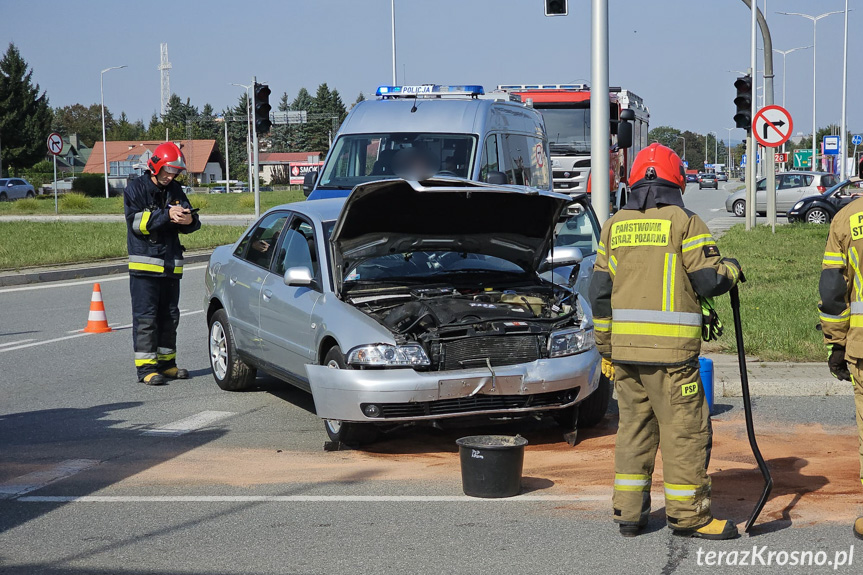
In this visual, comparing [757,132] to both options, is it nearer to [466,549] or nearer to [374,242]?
[374,242]

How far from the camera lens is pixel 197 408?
8.54 m

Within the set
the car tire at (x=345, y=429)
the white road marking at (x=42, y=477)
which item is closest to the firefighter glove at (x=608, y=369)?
the car tire at (x=345, y=429)

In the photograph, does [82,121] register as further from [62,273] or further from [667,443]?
[667,443]

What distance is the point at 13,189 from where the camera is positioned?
64.6m

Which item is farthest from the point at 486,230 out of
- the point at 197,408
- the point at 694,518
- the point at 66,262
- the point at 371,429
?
the point at 66,262

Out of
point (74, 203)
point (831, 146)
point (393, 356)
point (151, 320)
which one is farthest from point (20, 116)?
point (393, 356)

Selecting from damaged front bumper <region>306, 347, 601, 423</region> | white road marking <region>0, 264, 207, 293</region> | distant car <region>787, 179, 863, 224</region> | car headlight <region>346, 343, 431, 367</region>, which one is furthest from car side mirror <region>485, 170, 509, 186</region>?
distant car <region>787, 179, 863, 224</region>

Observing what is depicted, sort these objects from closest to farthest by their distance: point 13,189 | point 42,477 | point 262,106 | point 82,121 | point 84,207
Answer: point 42,477
point 262,106
point 84,207
point 13,189
point 82,121

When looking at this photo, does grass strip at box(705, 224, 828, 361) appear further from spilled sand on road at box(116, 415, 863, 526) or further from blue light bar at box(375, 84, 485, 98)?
blue light bar at box(375, 84, 485, 98)

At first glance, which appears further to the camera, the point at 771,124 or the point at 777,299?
the point at 771,124

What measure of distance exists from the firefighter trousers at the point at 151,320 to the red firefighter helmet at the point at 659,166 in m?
5.66

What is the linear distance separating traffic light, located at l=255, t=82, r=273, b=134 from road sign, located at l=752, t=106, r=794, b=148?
9.50 m

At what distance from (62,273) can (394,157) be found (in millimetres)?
9878

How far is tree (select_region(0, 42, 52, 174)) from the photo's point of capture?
3073 inches
